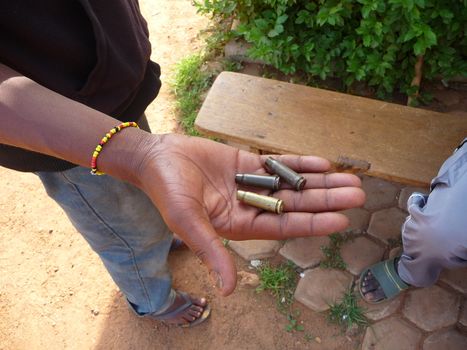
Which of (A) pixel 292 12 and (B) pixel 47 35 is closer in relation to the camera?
(B) pixel 47 35

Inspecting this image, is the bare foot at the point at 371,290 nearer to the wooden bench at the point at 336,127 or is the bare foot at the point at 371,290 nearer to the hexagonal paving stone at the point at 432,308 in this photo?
the hexagonal paving stone at the point at 432,308

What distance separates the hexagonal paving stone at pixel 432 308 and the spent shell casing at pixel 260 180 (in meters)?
1.75

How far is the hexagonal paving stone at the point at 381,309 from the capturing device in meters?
3.37

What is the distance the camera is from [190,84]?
5273mm

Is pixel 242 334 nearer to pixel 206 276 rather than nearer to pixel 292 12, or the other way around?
pixel 206 276

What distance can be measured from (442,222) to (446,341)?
4.04 ft

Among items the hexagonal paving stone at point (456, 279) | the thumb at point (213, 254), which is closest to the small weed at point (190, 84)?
the hexagonal paving stone at point (456, 279)

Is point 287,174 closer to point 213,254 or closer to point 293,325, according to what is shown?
point 213,254

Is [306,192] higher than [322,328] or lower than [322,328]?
higher

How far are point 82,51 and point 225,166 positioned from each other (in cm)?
100

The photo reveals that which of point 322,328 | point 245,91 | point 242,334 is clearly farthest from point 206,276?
point 245,91

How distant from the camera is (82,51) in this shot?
200cm

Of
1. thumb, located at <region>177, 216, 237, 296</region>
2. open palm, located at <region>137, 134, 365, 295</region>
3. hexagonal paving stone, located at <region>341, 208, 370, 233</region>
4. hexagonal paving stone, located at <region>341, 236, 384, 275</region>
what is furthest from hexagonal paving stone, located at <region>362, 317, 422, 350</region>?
thumb, located at <region>177, 216, 237, 296</region>

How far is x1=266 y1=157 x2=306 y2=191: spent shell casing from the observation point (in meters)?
2.45
